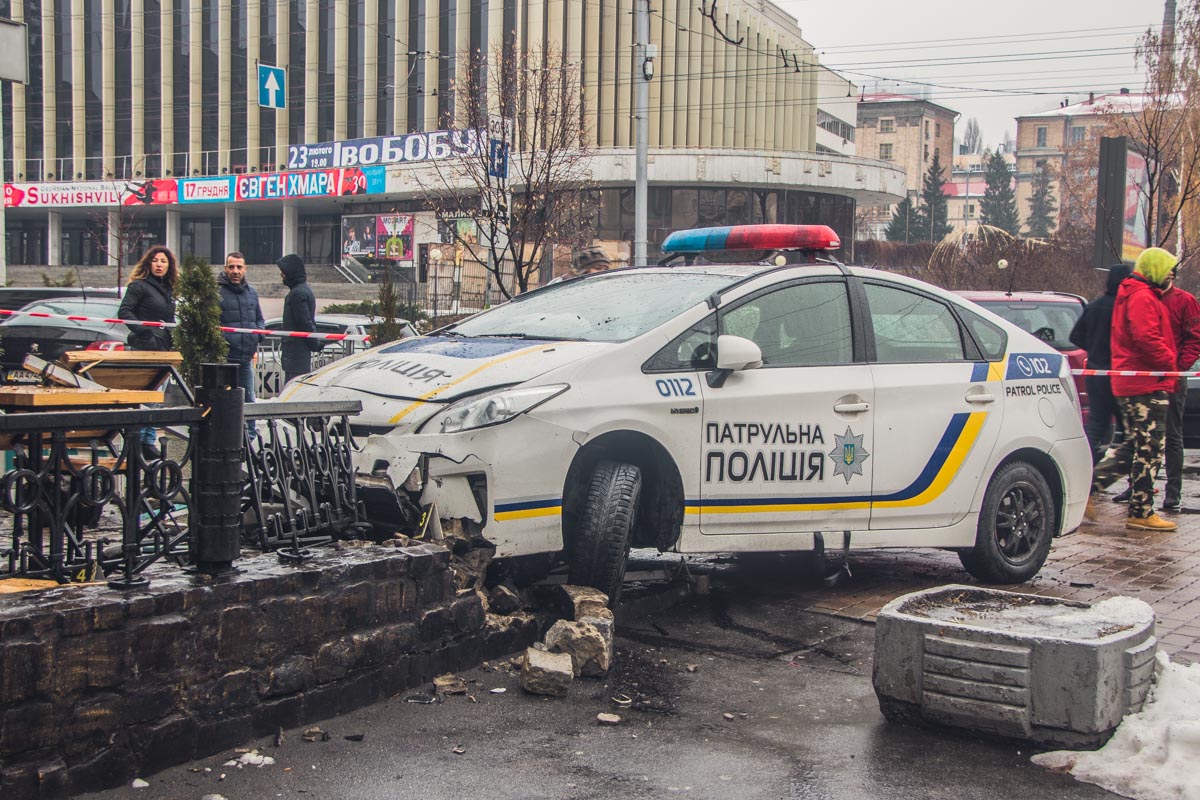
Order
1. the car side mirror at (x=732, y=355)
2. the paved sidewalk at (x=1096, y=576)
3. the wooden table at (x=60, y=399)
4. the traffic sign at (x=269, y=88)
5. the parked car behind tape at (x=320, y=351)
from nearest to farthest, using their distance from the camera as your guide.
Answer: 1. the wooden table at (x=60, y=399)
2. the car side mirror at (x=732, y=355)
3. the paved sidewalk at (x=1096, y=576)
4. the parked car behind tape at (x=320, y=351)
5. the traffic sign at (x=269, y=88)

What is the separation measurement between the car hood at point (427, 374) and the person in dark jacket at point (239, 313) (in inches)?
213

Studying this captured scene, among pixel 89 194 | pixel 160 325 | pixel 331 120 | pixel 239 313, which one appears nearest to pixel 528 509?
pixel 160 325

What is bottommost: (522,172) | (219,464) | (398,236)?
(219,464)

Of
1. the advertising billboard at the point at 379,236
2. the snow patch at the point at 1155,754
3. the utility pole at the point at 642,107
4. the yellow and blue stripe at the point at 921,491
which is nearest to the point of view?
the snow patch at the point at 1155,754

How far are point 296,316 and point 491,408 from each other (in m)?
7.21

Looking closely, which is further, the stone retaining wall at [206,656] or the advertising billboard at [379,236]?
the advertising billboard at [379,236]

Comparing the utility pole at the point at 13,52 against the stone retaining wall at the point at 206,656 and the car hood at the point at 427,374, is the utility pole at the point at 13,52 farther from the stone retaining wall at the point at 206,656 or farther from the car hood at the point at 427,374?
the stone retaining wall at the point at 206,656

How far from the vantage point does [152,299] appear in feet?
35.4

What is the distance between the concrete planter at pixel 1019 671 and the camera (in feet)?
13.3

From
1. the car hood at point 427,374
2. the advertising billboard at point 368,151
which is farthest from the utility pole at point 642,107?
the advertising billboard at point 368,151

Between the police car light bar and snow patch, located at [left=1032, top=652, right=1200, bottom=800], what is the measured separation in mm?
2856

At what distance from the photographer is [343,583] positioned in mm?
4367

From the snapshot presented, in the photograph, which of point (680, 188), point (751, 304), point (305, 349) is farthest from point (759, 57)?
point (751, 304)

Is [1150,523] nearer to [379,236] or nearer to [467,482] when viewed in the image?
[467,482]
